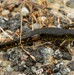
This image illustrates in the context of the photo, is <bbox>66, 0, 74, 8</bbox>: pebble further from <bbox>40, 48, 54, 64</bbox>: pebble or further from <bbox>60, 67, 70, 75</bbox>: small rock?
<bbox>60, 67, 70, 75</bbox>: small rock

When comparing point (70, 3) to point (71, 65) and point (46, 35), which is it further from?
point (71, 65)

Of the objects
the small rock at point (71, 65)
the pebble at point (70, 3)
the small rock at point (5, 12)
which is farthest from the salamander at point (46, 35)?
the pebble at point (70, 3)

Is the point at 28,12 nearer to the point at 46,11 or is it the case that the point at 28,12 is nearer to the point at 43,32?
the point at 46,11

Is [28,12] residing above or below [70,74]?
above

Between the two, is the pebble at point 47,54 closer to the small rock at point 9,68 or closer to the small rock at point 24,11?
the small rock at point 9,68

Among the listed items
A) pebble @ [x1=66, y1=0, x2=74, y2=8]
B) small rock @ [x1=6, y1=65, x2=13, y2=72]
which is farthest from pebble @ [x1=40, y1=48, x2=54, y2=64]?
pebble @ [x1=66, y1=0, x2=74, y2=8]

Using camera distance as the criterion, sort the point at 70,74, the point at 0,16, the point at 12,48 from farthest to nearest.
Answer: the point at 0,16
the point at 12,48
the point at 70,74

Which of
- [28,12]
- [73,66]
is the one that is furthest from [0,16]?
[73,66]

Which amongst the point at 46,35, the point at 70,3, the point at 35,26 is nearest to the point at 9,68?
the point at 46,35
